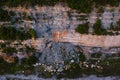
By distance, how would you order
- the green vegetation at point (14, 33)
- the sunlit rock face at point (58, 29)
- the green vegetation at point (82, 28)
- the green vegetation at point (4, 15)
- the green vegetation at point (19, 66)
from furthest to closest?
the green vegetation at point (19, 66) → the green vegetation at point (14, 33) → the green vegetation at point (82, 28) → the green vegetation at point (4, 15) → the sunlit rock face at point (58, 29)

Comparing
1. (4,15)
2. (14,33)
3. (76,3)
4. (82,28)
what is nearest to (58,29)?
(82,28)

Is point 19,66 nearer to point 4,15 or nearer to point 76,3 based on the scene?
point 4,15

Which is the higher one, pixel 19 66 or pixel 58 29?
pixel 58 29

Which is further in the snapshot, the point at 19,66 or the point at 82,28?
the point at 19,66

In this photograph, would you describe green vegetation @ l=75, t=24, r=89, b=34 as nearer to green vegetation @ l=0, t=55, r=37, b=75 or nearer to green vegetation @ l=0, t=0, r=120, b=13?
green vegetation @ l=0, t=0, r=120, b=13

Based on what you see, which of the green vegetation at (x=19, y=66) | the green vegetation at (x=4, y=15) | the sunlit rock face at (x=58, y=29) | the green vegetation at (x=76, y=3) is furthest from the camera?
the green vegetation at (x=19, y=66)

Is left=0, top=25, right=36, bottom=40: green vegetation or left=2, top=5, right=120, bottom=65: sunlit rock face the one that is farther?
left=0, top=25, right=36, bottom=40: green vegetation

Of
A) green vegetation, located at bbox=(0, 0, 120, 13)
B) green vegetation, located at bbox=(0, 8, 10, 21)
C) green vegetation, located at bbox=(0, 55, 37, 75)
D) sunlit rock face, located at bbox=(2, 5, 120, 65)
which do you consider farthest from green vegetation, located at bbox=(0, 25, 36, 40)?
green vegetation, located at bbox=(0, 0, 120, 13)

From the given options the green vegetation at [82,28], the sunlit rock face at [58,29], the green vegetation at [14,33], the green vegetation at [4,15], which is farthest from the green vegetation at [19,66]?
the green vegetation at [82,28]

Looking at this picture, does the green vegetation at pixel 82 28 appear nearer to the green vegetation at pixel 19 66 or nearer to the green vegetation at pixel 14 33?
the green vegetation at pixel 14 33
